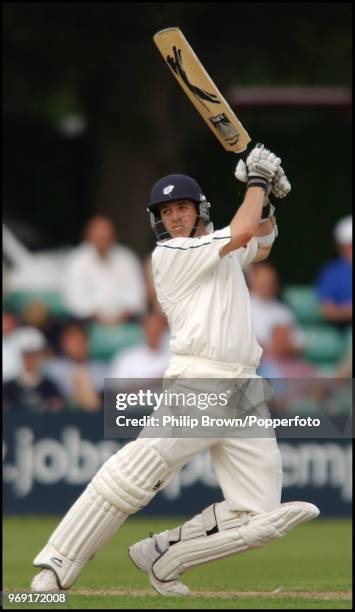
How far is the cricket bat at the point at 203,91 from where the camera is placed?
7.80 meters

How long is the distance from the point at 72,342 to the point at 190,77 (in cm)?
563

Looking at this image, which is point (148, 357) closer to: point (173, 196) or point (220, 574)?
point (220, 574)

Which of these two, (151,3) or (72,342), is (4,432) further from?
(151,3)

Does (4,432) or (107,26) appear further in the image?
(107,26)

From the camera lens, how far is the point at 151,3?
14312 mm

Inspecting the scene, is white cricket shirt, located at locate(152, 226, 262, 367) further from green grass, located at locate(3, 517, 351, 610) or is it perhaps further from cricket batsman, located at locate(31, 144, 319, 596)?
green grass, located at locate(3, 517, 351, 610)

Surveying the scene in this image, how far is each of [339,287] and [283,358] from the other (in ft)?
3.51

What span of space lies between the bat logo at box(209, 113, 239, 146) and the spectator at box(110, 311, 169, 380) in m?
5.30

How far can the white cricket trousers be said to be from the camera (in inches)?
291

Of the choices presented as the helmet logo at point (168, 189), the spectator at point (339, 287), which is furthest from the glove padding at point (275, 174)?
the spectator at point (339, 287)

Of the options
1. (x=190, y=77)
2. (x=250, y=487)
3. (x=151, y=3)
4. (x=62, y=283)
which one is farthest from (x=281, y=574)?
(x=151, y=3)

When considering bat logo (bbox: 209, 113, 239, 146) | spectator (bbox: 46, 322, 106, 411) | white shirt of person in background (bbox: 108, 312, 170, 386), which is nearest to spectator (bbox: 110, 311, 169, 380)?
white shirt of person in background (bbox: 108, 312, 170, 386)

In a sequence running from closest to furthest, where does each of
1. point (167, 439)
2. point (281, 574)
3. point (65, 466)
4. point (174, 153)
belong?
point (167, 439), point (281, 574), point (65, 466), point (174, 153)

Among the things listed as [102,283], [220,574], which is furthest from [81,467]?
[220,574]
